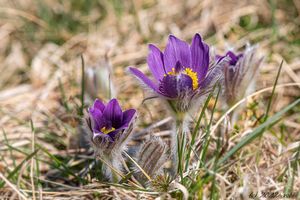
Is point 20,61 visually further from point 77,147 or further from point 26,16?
point 77,147

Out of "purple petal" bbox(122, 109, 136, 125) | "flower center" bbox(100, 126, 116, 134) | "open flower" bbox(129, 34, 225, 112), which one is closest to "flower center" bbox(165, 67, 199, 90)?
"open flower" bbox(129, 34, 225, 112)

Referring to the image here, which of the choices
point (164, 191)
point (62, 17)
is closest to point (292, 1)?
point (62, 17)

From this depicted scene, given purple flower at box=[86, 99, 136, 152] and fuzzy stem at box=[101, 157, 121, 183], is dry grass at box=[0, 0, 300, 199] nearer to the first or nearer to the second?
fuzzy stem at box=[101, 157, 121, 183]

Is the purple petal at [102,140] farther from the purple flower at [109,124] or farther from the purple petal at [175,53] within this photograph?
the purple petal at [175,53]

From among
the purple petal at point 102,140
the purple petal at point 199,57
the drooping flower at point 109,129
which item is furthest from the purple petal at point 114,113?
the purple petal at point 199,57

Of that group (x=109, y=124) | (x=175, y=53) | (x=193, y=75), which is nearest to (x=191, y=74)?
(x=193, y=75)
